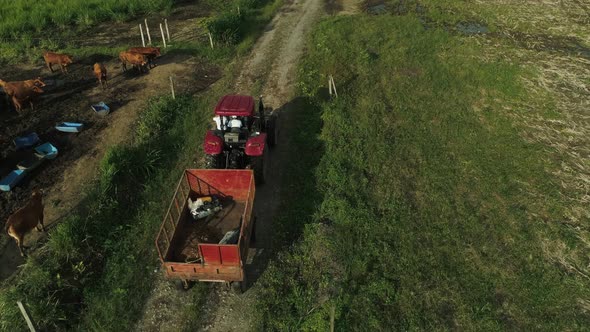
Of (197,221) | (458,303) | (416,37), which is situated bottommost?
(458,303)

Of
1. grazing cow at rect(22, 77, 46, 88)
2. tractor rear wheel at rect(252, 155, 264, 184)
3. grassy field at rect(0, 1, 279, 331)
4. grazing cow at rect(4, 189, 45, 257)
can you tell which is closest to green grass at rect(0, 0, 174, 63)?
grazing cow at rect(22, 77, 46, 88)

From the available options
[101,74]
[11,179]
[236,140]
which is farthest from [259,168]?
[101,74]

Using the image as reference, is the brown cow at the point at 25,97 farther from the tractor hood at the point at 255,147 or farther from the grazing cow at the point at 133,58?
the tractor hood at the point at 255,147

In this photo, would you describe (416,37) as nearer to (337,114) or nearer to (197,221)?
(337,114)

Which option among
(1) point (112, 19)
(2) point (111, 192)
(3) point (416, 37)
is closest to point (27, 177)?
(2) point (111, 192)

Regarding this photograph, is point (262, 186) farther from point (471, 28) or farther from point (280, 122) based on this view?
point (471, 28)

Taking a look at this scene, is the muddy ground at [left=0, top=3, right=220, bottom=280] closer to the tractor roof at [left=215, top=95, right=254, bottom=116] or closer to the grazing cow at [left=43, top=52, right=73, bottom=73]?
the grazing cow at [left=43, top=52, right=73, bottom=73]
